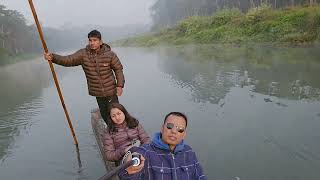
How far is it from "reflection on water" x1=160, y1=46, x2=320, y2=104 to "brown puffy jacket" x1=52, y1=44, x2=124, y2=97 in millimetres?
5012

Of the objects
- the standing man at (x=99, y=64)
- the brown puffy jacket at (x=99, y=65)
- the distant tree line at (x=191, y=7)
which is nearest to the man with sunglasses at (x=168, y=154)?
the standing man at (x=99, y=64)

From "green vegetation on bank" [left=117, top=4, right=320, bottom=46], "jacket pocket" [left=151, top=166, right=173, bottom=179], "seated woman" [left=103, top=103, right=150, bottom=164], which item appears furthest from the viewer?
"green vegetation on bank" [left=117, top=4, right=320, bottom=46]

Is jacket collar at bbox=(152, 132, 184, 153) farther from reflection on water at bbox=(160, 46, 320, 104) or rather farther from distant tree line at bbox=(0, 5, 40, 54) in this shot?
distant tree line at bbox=(0, 5, 40, 54)

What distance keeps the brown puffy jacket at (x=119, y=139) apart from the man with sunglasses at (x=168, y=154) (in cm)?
172

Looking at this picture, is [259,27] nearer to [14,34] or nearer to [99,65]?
[99,65]

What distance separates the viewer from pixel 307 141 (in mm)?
7363

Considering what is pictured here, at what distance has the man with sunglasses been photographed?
301cm

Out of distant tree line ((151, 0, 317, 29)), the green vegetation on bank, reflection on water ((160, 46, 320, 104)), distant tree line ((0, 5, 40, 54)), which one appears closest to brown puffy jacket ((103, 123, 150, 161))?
reflection on water ((160, 46, 320, 104))

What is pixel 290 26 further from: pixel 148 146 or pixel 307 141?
pixel 148 146

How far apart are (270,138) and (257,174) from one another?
1735mm

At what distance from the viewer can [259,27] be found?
31.7 metres

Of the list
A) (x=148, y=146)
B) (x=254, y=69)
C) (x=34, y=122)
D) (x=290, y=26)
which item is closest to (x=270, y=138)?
(x=148, y=146)

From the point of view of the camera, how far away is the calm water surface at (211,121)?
22.2 feet

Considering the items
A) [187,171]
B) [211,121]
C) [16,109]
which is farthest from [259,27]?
[187,171]
